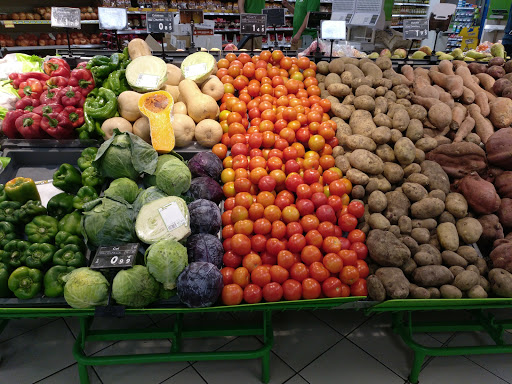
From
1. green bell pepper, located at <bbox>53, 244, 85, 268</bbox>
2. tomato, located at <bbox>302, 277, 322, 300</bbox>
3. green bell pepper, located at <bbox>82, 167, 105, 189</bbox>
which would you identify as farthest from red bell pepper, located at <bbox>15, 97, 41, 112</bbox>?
tomato, located at <bbox>302, 277, 322, 300</bbox>

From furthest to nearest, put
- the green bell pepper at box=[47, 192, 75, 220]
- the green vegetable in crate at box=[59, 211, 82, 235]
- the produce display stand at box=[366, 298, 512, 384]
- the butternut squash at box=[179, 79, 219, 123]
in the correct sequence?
the butternut squash at box=[179, 79, 219, 123] → the green bell pepper at box=[47, 192, 75, 220] → the green vegetable in crate at box=[59, 211, 82, 235] → the produce display stand at box=[366, 298, 512, 384]

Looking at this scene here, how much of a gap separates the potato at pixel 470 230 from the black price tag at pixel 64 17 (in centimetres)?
343

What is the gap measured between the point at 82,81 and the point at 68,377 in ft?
6.83

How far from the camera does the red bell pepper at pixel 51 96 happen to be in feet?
8.66

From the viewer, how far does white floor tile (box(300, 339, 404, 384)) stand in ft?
7.29

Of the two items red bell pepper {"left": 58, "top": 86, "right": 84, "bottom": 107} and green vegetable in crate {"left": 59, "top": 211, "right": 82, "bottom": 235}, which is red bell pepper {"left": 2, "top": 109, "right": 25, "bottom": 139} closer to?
red bell pepper {"left": 58, "top": 86, "right": 84, "bottom": 107}

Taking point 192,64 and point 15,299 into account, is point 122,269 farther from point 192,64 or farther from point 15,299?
point 192,64

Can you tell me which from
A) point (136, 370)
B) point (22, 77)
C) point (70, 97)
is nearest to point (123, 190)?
point (70, 97)

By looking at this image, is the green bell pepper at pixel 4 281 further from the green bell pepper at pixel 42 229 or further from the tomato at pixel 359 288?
the tomato at pixel 359 288

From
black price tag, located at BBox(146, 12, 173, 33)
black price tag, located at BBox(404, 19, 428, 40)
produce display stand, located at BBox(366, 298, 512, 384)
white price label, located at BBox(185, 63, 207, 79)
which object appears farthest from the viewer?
black price tag, located at BBox(404, 19, 428, 40)

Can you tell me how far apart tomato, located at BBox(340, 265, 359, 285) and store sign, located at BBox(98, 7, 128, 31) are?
2.80m

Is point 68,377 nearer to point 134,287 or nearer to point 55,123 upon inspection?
point 134,287

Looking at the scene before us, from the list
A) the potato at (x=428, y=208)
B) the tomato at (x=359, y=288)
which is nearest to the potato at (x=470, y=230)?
the potato at (x=428, y=208)

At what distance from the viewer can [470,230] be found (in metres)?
2.20
